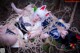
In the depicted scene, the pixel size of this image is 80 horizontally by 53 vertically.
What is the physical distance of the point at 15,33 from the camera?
238 cm

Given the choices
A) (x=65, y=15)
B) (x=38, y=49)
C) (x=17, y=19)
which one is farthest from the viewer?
(x=65, y=15)

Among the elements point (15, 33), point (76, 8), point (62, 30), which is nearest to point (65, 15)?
point (76, 8)

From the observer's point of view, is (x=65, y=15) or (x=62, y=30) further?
(x=65, y=15)

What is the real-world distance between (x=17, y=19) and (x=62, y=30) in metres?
0.59

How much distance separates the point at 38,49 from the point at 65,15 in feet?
2.56

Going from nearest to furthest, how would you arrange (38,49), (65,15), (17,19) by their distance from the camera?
(38,49), (17,19), (65,15)

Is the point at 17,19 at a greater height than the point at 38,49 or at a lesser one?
greater

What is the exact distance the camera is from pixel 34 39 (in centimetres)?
240

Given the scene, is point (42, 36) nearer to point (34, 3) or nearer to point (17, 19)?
point (17, 19)

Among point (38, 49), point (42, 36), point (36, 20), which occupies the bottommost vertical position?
point (38, 49)

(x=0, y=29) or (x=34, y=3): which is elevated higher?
(x=34, y=3)

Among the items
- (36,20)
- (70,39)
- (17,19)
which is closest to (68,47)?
(70,39)

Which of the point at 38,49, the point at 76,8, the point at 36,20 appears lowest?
the point at 38,49

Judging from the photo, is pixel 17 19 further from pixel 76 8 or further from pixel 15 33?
pixel 76 8
